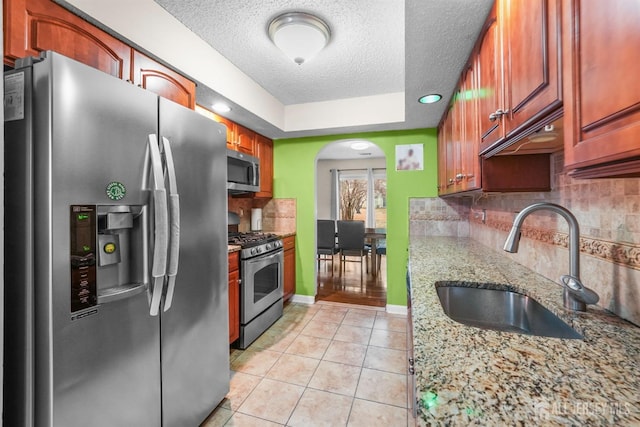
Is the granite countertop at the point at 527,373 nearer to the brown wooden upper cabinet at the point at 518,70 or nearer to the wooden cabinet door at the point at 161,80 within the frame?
the brown wooden upper cabinet at the point at 518,70

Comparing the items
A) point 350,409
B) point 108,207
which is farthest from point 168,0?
point 350,409

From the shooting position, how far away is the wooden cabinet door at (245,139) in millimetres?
2902

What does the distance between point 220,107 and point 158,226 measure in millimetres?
1611

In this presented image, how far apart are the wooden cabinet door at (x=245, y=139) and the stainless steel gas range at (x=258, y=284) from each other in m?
0.94

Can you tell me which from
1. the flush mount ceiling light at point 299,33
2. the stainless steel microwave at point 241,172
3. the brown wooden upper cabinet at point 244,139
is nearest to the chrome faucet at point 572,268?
the flush mount ceiling light at point 299,33

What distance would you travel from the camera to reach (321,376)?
2.02m

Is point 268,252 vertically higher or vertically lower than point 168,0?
lower

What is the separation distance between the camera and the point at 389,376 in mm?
2016

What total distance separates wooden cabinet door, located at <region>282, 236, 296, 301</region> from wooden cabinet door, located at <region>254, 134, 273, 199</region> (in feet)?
2.06

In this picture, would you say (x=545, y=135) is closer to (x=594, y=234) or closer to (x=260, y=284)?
(x=594, y=234)

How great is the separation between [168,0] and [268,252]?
199 cm

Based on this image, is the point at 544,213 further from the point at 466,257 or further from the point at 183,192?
the point at 183,192

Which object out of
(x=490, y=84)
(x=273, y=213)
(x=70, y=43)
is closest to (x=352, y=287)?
(x=273, y=213)

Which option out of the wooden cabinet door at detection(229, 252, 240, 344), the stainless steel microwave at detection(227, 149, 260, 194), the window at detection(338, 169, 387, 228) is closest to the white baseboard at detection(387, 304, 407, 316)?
the wooden cabinet door at detection(229, 252, 240, 344)
